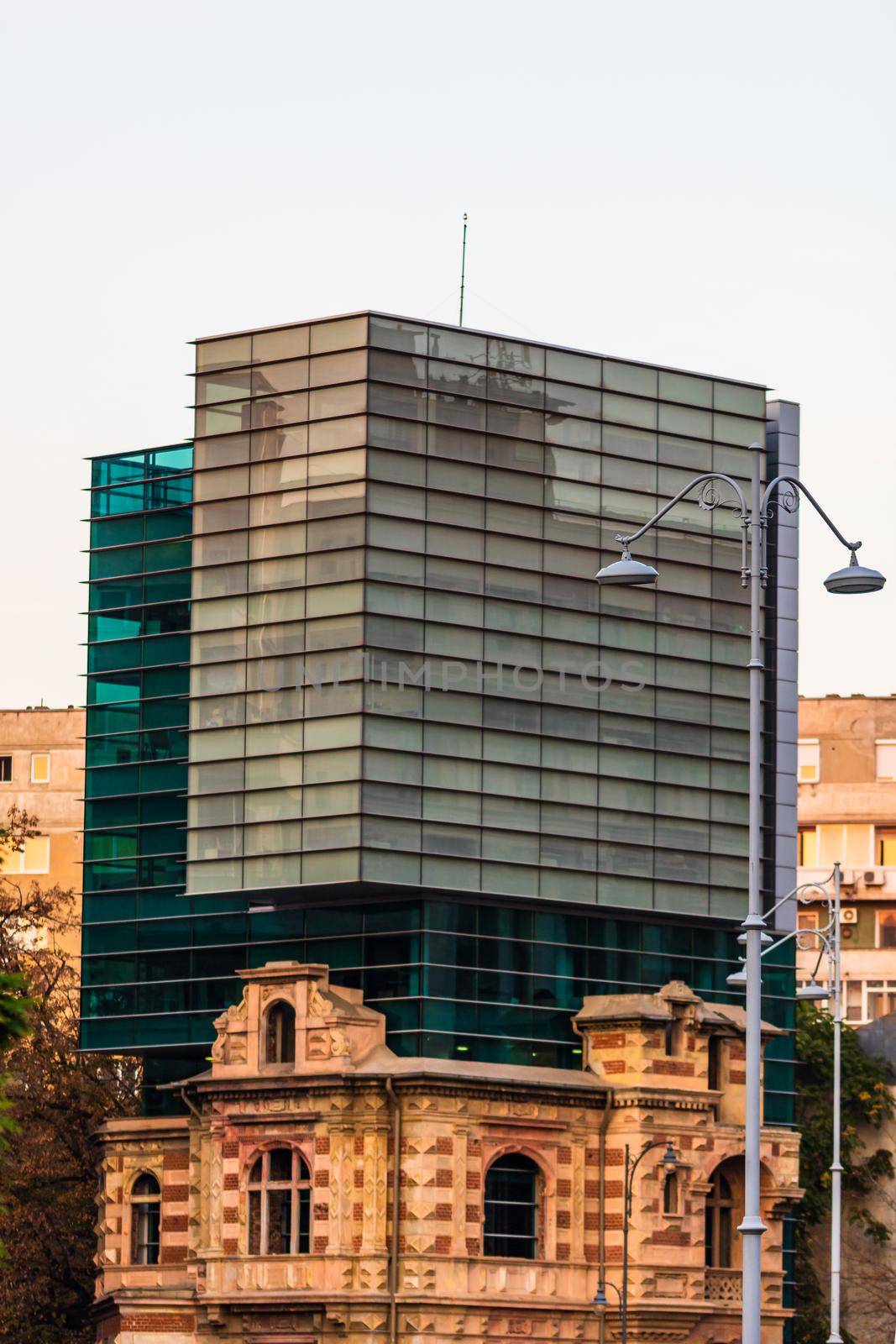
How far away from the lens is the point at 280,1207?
78.1m

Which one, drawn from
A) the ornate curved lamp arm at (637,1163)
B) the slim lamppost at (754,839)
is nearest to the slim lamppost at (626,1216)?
the ornate curved lamp arm at (637,1163)

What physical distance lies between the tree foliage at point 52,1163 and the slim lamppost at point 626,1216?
1841 centimetres

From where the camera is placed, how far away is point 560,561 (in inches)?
3260

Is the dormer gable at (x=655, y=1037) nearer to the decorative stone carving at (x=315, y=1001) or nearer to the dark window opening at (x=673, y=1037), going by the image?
the dark window opening at (x=673, y=1037)

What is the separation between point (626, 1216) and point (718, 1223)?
6.47 meters

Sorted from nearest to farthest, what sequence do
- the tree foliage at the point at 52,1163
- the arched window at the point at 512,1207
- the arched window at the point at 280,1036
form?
the arched window at the point at 512,1207
the arched window at the point at 280,1036
the tree foliage at the point at 52,1163

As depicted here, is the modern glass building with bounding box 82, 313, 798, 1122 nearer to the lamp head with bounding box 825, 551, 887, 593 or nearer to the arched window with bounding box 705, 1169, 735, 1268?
the arched window with bounding box 705, 1169, 735, 1268

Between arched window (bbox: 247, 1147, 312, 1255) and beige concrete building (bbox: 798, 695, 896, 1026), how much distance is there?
53.0 metres

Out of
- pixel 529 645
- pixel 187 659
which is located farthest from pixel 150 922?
pixel 529 645

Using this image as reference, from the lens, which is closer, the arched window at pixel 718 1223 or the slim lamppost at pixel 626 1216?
the slim lamppost at pixel 626 1216

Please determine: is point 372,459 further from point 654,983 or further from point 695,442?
point 654,983

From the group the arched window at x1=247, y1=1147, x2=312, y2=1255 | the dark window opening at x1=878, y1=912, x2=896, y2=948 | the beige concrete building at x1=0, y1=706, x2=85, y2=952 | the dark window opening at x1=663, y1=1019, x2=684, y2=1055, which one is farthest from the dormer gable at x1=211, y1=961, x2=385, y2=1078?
the dark window opening at x1=878, y1=912, x2=896, y2=948

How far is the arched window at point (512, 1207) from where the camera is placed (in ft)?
256

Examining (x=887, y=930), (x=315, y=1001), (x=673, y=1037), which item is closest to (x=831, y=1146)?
(x=673, y=1037)
